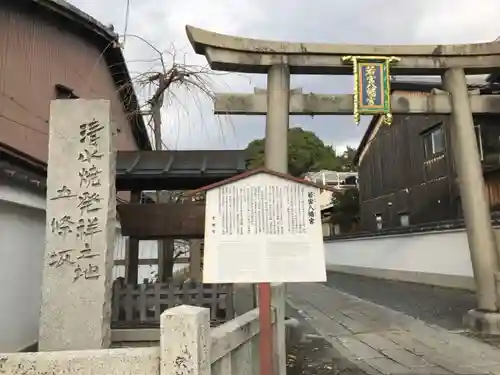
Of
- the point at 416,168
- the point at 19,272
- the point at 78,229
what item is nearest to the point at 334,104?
the point at 78,229

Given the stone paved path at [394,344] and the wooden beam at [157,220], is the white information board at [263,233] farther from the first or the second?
the wooden beam at [157,220]

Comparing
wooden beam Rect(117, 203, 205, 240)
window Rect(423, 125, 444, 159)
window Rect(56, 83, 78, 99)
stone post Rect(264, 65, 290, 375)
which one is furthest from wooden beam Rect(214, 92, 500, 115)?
window Rect(423, 125, 444, 159)

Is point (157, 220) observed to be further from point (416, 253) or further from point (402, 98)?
point (416, 253)

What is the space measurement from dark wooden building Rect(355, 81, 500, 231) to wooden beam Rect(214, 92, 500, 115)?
5371 millimetres

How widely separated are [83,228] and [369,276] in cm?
1775

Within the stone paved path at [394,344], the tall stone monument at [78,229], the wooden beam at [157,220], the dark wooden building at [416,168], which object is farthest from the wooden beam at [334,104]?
the dark wooden building at [416,168]

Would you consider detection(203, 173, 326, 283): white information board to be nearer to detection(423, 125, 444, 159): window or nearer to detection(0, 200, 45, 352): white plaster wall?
detection(0, 200, 45, 352): white plaster wall

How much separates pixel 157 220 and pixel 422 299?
8.57 m

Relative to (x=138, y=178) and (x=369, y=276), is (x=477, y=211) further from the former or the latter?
(x=369, y=276)

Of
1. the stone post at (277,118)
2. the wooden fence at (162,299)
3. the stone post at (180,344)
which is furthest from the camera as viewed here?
the stone post at (277,118)

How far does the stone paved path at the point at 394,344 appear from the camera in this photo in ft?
20.9

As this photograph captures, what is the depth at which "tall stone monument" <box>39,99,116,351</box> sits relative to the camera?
207 inches

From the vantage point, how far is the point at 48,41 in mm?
11266

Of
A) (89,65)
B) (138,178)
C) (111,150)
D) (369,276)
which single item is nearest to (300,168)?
(369,276)
